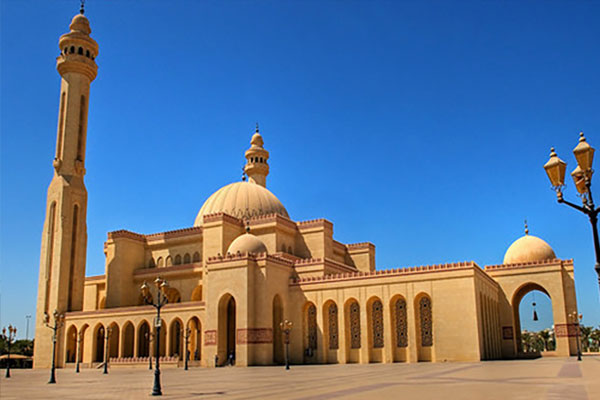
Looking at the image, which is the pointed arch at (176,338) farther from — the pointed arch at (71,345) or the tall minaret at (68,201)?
the tall minaret at (68,201)

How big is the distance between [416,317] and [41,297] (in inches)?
1055

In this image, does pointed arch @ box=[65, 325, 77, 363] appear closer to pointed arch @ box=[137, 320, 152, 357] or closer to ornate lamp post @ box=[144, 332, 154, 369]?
pointed arch @ box=[137, 320, 152, 357]

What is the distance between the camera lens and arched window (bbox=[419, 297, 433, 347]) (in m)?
35.5

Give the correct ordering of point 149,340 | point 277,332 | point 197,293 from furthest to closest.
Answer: point 197,293 < point 149,340 < point 277,332

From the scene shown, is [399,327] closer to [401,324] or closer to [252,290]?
[401,324]

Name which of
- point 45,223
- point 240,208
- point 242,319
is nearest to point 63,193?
point 45,223

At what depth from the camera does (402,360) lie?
35844 mm

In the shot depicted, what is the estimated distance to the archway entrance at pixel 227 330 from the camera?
37.1m

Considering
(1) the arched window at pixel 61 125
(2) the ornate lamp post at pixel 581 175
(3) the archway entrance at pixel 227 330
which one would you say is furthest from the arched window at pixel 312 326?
(2) the ornate lamp post at pixel 581 175

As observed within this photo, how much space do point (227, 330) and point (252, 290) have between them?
4095mm

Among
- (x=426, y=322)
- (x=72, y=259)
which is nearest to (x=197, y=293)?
(x=72, y=259)

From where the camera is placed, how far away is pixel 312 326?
39.3 m

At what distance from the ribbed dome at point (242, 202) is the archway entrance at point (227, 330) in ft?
31.5

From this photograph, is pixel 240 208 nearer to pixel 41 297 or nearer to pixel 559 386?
pixel 41 297
